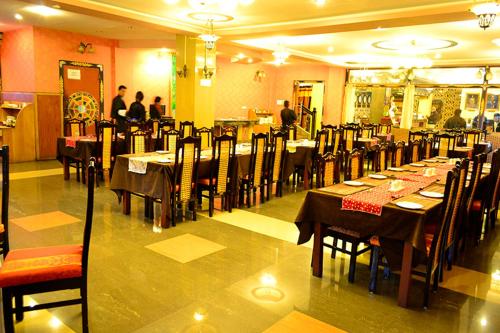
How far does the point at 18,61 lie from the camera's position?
9555mm

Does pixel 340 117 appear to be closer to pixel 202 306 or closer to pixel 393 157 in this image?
pixel 393 157

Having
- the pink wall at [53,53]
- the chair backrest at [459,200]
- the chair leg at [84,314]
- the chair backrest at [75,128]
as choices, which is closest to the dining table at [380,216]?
the chair backrest at [459,200]

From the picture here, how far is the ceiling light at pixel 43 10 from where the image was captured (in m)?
7.29

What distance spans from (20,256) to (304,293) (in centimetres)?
203

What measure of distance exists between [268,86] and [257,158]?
10.9 m

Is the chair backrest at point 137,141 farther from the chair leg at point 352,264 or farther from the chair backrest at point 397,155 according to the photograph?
the chair leg at point 352,264

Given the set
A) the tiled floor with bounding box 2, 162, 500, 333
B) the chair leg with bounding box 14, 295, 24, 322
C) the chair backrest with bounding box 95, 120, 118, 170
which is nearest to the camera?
the chair leg with bounding box 14, 295, 24, 322

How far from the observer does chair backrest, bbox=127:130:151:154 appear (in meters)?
6.11

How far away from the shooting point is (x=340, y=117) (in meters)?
15.0

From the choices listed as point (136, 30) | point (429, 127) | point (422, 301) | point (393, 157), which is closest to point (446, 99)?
point (429, 127)

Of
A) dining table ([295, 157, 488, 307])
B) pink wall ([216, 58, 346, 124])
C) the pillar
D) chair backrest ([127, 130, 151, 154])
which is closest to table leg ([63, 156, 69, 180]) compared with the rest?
chair backrest ([127, 130, 151, 154])

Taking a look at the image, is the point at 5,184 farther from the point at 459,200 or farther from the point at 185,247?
the point at 459,200

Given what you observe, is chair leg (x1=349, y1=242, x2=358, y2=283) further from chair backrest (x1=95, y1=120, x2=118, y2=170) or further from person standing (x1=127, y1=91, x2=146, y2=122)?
person standing (x1=127, y1=91, x2=146, y2=122)

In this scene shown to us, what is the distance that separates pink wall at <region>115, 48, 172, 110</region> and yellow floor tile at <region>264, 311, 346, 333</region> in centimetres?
966
